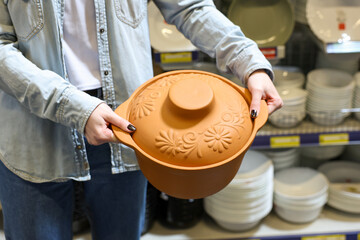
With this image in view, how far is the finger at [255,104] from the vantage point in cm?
103

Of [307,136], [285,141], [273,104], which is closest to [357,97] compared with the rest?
[307,136]

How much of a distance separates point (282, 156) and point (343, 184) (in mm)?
360

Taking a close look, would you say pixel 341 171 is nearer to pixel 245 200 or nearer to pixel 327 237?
pixel 327 237

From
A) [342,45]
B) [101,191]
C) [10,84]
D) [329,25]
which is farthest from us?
[329,25]

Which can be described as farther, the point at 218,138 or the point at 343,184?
the point at 343,184

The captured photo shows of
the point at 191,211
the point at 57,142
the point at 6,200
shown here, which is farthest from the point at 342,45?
the point at 6,200

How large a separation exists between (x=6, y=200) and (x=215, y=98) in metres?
0.66

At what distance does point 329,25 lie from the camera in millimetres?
2107

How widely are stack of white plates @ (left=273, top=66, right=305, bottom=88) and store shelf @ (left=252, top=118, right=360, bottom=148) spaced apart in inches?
8.9

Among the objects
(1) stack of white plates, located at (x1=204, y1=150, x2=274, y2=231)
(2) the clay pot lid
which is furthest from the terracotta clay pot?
(1) stack of white plates, located at (x1=204, y1=150, x2=274, y2=231)

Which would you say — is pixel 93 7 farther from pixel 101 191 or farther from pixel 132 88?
pixel 101 191

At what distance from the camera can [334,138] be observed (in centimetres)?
215

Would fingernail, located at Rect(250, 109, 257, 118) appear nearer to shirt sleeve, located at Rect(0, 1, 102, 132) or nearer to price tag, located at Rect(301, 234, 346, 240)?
shirt sleeve, located at Rect(0, 1, 102, 132)

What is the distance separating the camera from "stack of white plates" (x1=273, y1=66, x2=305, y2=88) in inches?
86.7
